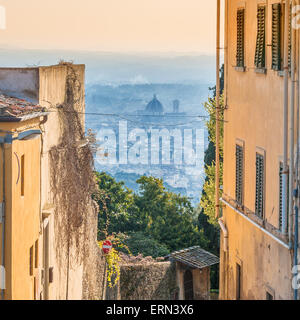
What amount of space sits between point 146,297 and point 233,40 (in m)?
11.1

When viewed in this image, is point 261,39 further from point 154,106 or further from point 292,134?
point 154,106

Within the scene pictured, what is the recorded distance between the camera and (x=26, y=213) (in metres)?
14.8

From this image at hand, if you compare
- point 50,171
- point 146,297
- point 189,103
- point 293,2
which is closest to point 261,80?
point 293,2

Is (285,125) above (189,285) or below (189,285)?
above

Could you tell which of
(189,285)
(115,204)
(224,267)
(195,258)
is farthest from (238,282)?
(115,204)

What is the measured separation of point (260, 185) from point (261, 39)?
325 cm

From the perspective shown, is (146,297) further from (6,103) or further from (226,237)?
(6,103)

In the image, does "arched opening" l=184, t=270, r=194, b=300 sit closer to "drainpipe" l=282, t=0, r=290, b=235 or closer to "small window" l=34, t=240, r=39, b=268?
"small window" l=34, t=240, r=39, b=268

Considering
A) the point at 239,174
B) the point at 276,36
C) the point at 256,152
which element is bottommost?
the point at 239,174

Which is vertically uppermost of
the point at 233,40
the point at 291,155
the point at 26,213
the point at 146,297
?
the point at 233,40

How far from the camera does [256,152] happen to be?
17.6 m

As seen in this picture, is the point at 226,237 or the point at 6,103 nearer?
the point at 6,103

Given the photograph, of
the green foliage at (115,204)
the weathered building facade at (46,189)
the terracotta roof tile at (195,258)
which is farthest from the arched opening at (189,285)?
the green foliage at (115,204)

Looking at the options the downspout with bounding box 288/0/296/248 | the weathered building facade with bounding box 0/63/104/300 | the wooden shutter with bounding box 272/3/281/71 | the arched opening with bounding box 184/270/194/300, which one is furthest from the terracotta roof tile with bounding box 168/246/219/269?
the downspout with bounding box 288/0/296/248
